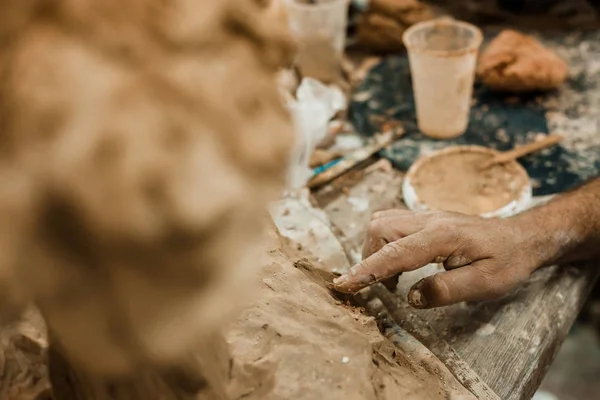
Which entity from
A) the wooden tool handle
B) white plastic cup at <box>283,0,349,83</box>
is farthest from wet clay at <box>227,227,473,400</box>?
white plastic cup at <box>283,0,349,83</box>

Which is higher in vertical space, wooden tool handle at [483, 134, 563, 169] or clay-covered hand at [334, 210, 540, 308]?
clay-covered hand at [334, 210, 540, 308]

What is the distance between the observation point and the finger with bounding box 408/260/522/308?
1.42 m

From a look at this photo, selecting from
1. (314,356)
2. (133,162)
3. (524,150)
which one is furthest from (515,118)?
(133,162)

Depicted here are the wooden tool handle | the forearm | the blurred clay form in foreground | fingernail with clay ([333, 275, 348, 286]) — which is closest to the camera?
the blurred clay form in foreground

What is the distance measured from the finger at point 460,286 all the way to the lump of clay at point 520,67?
1.38m

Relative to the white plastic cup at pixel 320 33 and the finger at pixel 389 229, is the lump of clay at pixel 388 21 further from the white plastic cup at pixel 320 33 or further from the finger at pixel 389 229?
the finger at pixel 389 229

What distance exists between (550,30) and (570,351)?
5.60ft

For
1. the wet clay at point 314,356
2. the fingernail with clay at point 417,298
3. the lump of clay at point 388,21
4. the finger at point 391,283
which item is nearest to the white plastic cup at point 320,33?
the lump of clay at point 388,21

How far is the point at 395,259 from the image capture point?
141cm

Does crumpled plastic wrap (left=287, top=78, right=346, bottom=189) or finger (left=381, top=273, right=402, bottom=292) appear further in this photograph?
crumpled plastic wrap (left=287, top=78, right=346, bottom=189)

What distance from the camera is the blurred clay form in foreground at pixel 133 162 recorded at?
0.61m

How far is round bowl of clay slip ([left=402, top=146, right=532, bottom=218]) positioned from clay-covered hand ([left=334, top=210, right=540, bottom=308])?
1.36 ft

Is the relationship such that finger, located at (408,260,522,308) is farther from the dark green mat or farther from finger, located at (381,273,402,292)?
the dark green mat

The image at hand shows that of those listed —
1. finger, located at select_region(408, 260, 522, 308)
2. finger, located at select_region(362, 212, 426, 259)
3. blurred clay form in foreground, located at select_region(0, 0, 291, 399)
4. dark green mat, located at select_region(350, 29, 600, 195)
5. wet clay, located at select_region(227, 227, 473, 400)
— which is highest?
blurred clay form in foreground, located at select_region(0, 0, 291, 399)
